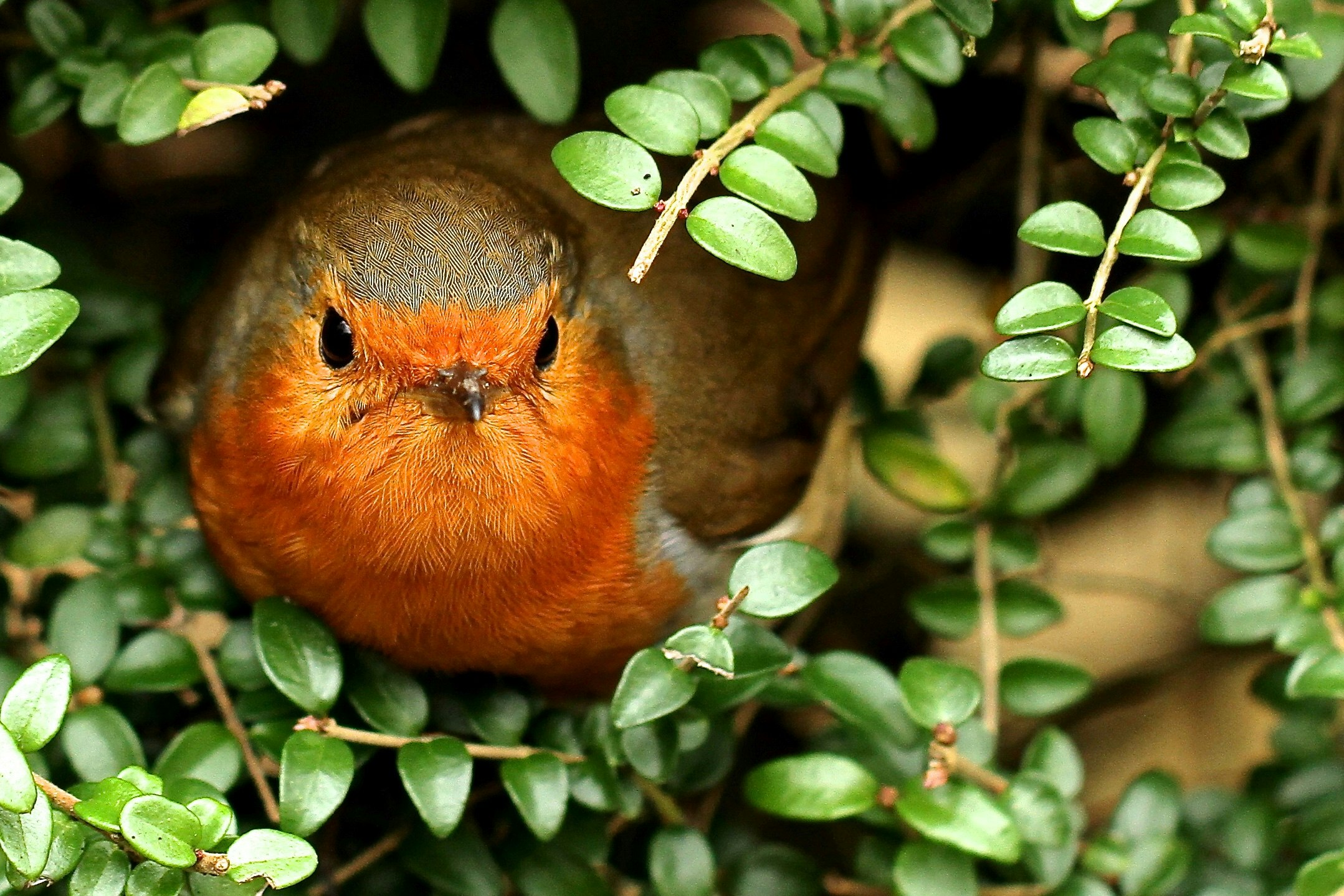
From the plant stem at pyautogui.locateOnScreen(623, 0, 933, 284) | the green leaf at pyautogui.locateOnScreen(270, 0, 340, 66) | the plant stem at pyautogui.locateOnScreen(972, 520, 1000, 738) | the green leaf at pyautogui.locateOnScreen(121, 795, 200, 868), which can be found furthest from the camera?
the plant stem at pyautogui.locateOnScreen(972, 520, 1000, 738)

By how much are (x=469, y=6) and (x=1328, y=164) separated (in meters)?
1.45

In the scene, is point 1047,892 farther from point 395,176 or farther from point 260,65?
point 260,65

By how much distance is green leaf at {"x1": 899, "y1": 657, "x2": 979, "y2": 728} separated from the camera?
1.62 meters

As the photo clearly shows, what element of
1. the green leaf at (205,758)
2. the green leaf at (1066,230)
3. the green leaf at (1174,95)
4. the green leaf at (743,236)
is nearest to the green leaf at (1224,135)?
→ the green leaf at (1174,95)

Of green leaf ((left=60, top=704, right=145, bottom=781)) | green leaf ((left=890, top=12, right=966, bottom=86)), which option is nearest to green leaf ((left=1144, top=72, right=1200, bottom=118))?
green leaf ((left=890, top=12, right=966, bottom=86))

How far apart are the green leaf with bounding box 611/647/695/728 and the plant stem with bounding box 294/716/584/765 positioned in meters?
0.19

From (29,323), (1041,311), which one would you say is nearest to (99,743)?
(29,323)

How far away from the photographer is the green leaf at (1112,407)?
72.7 inches

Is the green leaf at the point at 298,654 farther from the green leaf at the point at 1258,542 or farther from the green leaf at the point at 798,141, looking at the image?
the green leaf at the point at 1258,542

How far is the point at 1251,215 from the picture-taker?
2051 mm

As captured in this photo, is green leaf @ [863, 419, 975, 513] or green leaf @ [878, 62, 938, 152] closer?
green leaf @ [878, 62, 938, 152]

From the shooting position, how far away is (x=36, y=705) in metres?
1.28

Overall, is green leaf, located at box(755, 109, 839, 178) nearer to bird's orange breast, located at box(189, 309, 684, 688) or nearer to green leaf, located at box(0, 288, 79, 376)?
bird's orange breast, located at box(189, 309, 684, 688)

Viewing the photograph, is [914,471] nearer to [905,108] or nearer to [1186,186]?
[905,108]
